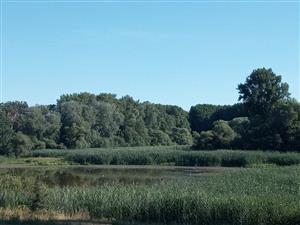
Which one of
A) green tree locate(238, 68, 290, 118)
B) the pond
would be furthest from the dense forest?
the pond

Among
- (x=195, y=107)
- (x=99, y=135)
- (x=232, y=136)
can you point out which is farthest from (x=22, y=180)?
(x=195, y=107)

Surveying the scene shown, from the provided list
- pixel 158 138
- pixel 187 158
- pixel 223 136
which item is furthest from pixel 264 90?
pixel 158 138

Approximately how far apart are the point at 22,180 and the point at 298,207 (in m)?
14.9

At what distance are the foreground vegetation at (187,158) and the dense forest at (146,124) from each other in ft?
20.4

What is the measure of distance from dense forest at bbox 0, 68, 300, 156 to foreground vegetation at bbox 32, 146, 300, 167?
245 inches

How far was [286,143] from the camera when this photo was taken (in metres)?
63.6

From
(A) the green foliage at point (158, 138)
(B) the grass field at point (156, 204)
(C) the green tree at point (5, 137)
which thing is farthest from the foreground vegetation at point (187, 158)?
(A) the green foliage at point (158, 138)

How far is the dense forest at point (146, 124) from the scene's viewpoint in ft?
215

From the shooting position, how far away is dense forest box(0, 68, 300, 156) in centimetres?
6550

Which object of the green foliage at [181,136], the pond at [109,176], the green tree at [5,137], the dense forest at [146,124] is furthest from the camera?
the green foliage at [181,136]

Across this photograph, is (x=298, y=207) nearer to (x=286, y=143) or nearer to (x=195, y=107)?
(x=286, y=143)

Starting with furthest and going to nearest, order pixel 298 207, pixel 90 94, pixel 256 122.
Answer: pixel 90 94 < pixel 256 122 < pixel 298 207

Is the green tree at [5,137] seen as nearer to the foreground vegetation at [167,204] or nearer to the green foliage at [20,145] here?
the green foliage at [20,145]

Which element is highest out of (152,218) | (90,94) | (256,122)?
(90,94)
